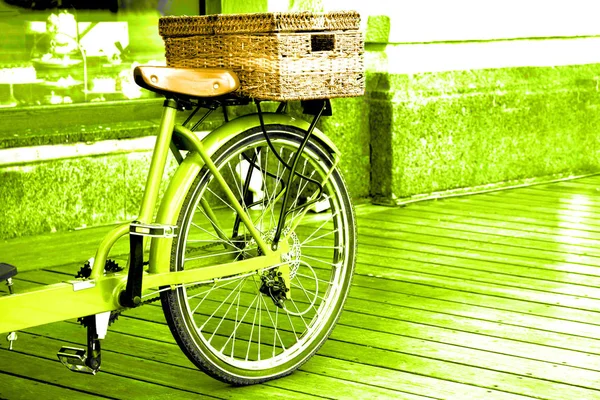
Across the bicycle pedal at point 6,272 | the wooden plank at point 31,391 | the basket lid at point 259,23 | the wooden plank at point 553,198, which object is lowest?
the wooden plank at point 31,391

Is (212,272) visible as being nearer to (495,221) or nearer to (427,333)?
(427,333)

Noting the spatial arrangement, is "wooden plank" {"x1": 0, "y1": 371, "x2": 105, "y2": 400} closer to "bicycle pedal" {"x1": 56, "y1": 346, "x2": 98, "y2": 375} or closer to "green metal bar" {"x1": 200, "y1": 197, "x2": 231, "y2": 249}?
"bicycle pedal" {"x1": 56, "y1": 346, "x2": 98, "y2": 375}

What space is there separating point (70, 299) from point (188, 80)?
603 mm

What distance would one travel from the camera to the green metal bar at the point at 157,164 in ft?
9.02

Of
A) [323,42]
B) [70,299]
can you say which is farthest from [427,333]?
[70,299]

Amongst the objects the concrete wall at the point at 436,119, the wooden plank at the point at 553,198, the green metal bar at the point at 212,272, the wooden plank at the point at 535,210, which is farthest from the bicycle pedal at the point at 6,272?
the wooden plank at the point at 553,198

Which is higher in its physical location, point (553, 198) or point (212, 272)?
point (212, 272)

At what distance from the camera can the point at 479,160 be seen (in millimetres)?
5922

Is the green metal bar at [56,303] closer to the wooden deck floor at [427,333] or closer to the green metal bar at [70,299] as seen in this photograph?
the green metal bar at [70,299]

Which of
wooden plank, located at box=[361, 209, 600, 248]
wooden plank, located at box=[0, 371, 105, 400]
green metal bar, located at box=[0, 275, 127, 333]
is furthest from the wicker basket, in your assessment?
wooden plank, located at box=[361, 209, 600, 248]

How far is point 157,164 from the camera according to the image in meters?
2.75

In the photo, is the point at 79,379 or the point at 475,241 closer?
the point at 79,379

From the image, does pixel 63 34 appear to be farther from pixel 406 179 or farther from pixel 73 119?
pixel 406 179

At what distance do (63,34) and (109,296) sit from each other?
103 inches
